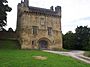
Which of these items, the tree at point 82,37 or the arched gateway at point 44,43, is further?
the tree at point 82,37

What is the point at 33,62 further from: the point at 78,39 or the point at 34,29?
the point at 78,39

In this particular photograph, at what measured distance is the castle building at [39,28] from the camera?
42.2m

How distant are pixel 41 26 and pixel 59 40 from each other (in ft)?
20.2

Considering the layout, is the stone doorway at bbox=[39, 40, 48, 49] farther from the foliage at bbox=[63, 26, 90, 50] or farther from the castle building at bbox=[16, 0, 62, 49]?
the foliage at bbox=[63, 26, 90, 50]

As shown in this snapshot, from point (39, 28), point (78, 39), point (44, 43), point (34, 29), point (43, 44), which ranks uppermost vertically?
point (39, 28)

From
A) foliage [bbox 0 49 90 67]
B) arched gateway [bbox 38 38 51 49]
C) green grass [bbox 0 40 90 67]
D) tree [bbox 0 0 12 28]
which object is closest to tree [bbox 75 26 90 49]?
arched gateway [bbox 38 38 51 49]

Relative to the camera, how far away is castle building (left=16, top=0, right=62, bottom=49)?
42.2 meters

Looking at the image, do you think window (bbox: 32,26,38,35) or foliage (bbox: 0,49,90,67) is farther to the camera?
window (bbox: 32,26,38,35)

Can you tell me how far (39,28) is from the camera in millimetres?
43656

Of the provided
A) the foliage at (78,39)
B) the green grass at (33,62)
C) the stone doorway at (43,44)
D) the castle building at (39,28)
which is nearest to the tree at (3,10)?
the castle building at (39,28)

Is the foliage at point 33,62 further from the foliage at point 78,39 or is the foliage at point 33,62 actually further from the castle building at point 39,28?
the foliage at point 78,39

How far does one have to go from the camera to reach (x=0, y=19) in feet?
122

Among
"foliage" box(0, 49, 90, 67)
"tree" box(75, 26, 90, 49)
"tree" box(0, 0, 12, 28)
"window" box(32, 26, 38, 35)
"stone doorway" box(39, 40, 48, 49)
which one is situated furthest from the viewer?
"tree" box(75, 26, 90, 49)

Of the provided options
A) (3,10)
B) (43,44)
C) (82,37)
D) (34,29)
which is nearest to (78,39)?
(82,37)
